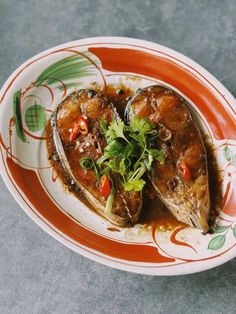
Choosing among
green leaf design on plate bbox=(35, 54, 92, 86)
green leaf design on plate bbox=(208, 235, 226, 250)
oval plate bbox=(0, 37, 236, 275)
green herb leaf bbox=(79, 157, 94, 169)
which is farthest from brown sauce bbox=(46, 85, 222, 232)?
green leaf design on plate bbox=(35, 54, 92, 86)

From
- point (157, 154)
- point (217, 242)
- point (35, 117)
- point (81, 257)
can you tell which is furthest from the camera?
point (35, 117)

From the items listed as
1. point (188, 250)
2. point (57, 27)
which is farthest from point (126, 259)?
point (57, 27)

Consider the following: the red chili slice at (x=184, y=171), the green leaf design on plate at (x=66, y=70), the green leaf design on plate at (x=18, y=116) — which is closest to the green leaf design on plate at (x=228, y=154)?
the red chili slice at (x=184, y=171)

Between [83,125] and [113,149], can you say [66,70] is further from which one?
[113,149]

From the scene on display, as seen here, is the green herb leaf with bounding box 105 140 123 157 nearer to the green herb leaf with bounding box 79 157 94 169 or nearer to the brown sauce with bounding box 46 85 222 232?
the green herb leaf with bounding box 79 157 94 169

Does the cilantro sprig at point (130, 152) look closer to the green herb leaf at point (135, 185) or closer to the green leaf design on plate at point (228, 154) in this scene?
the green herb leaf at point (135, 185)

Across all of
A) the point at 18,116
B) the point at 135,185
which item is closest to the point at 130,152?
the point at 135,185
